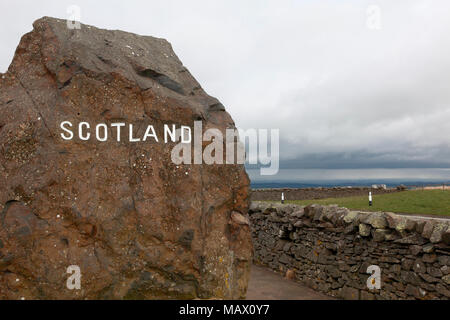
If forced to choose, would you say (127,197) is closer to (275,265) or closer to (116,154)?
(116,154)

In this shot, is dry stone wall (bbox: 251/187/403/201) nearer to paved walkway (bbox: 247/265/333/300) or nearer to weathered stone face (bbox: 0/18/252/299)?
paved walkway (bbox: 247/265/333/300)

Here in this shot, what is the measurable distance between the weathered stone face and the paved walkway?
5.53 meters

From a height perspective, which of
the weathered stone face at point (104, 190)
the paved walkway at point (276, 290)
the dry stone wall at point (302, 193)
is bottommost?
the paved walkway at point (276, 290)

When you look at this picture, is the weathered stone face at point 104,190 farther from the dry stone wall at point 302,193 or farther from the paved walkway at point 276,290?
the dry stone wall at point 302,193

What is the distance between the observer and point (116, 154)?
4.29 m

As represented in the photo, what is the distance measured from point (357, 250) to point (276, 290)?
2.75 m

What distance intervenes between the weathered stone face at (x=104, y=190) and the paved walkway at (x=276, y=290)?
5.53 meters

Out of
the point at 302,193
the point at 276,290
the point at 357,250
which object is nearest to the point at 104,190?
the point at 357,250

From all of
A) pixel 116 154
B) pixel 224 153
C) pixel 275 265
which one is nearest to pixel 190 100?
pixel 224 153

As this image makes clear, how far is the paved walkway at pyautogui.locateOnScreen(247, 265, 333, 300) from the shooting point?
32.0 feet

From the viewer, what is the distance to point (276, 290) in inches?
407

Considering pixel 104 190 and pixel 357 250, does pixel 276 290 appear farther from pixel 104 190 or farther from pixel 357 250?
pixel 104 190

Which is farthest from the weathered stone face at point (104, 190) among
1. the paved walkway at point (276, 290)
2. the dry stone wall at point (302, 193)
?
the dry stone wall at point (302, 193)

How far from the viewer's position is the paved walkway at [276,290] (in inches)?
384
